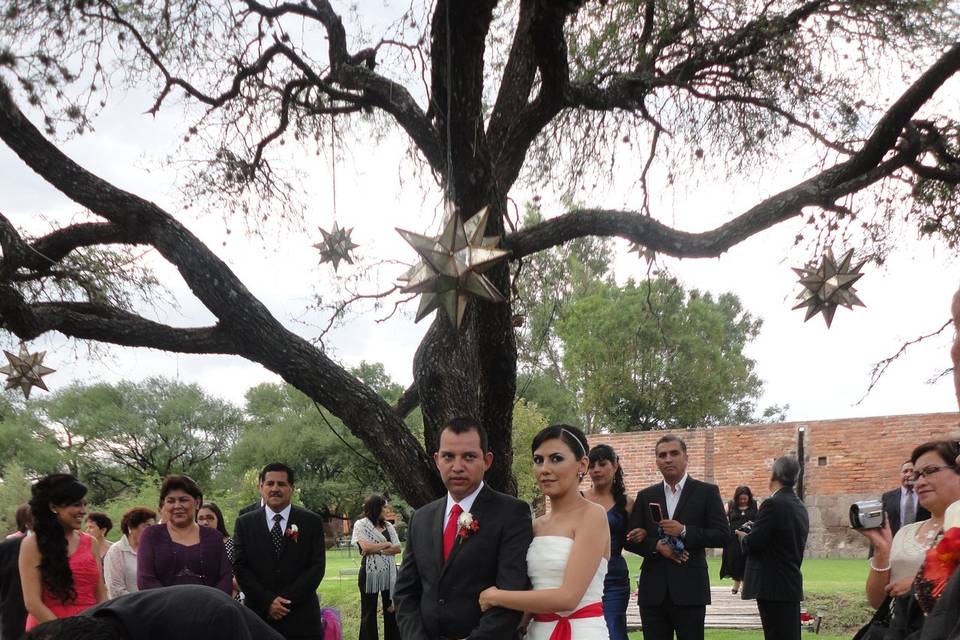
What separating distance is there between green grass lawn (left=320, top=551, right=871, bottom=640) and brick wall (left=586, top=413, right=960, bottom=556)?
6.40ft

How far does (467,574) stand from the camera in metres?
4.40

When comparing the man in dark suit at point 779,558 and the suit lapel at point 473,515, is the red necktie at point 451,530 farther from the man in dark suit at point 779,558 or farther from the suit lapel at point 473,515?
the man in dark suit at point 779,558

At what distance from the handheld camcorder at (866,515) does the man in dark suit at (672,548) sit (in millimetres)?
2220

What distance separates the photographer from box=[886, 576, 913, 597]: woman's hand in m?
4.13

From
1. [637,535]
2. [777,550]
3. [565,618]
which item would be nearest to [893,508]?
[777,550]

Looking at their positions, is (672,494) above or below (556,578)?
above

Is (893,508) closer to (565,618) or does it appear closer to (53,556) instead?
(565,618)

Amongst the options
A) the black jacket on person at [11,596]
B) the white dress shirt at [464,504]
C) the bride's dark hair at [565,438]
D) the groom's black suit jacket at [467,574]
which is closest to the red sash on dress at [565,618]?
the groom's black suit jacket at [467,574]

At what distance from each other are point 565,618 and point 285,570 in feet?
8.92

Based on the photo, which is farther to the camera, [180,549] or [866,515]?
[180,549]

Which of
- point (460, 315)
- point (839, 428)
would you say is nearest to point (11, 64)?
point (460, 315)

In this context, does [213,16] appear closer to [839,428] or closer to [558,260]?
[558,260]

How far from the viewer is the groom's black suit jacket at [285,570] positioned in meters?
6.41

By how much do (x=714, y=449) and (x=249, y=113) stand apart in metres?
18.1
